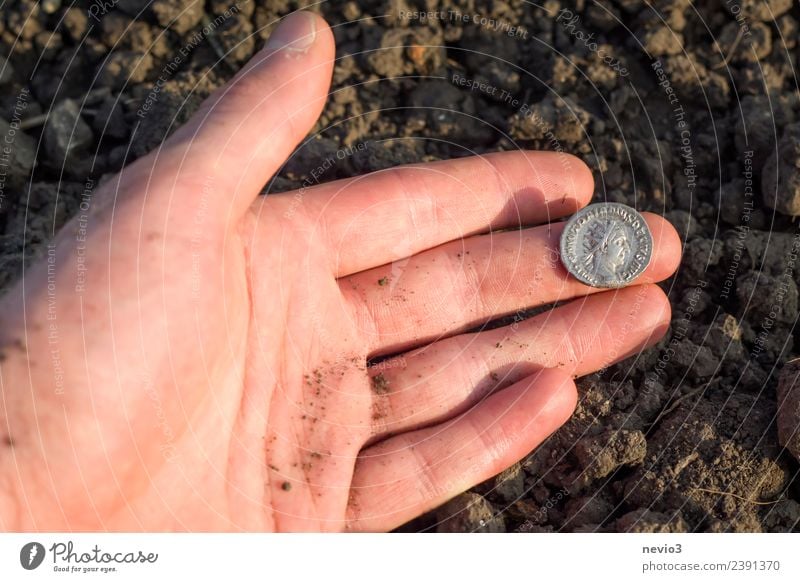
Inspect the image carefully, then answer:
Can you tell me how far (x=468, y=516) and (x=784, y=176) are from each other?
327cm

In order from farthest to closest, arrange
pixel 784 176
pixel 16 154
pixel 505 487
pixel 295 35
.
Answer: pixel 16 154, pixel 784 176, pixel 505 487, pixel 295 35

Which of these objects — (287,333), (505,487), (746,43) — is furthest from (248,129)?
(746,43)

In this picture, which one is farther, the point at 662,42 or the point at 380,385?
the point at 662,42

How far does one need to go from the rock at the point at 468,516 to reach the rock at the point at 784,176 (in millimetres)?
2995

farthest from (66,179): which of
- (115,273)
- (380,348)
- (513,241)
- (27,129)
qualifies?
(513,241)

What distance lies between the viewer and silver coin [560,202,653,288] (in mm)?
5367

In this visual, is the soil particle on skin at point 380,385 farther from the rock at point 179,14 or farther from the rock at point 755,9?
the rock at point 755,9

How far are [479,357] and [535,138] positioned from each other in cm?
183

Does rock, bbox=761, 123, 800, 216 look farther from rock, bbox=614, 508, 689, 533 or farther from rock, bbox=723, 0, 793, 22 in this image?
rock, bbox=614, 508, 689, 533

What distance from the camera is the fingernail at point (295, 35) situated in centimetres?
450

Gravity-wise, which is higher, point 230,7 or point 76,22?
point 76,22

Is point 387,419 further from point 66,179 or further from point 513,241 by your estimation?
point 66,179

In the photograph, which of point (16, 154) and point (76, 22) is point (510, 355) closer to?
point (16, 154)

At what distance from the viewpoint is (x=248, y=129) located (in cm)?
438
